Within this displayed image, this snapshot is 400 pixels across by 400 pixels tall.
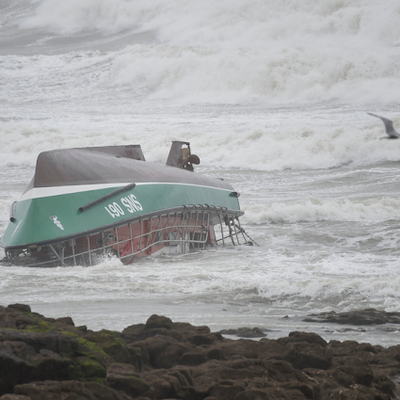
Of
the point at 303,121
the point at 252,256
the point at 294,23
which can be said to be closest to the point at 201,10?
the point at 294,23

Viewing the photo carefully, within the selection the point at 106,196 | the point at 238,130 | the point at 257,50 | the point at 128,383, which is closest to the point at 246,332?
the point at 128,383

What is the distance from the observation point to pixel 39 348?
4.80m

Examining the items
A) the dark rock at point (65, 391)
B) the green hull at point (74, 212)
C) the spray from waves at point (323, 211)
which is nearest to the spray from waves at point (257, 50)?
the spray from waves at point (323, 211)

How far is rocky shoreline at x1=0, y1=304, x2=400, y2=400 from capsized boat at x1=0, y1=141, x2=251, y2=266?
5.45m

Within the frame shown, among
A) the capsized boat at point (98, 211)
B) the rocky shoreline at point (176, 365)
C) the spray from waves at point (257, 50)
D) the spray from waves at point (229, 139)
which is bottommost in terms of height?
the rocky shoreline at point (176, 365)

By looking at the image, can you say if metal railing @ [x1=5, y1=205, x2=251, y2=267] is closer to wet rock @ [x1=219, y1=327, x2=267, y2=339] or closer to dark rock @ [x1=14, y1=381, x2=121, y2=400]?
wet rock @ [x1=219, y1=327, x2=267, y2=339]

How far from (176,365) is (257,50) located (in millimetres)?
50500

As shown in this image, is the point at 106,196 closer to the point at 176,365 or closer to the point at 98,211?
the point at 98,211

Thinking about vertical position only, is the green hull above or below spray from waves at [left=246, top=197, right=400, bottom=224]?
above

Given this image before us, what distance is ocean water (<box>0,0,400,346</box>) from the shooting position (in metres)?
9.70

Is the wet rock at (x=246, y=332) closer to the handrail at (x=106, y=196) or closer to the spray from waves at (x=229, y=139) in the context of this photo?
the handrail at (x=106, y=196)

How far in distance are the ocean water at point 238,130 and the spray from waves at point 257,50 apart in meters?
0.14

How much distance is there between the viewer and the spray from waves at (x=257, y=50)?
47031mm

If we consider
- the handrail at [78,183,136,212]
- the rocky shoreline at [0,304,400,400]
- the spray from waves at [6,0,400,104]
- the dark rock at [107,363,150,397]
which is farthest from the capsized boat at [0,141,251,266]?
the spray from waves at [6,0,400,104]
